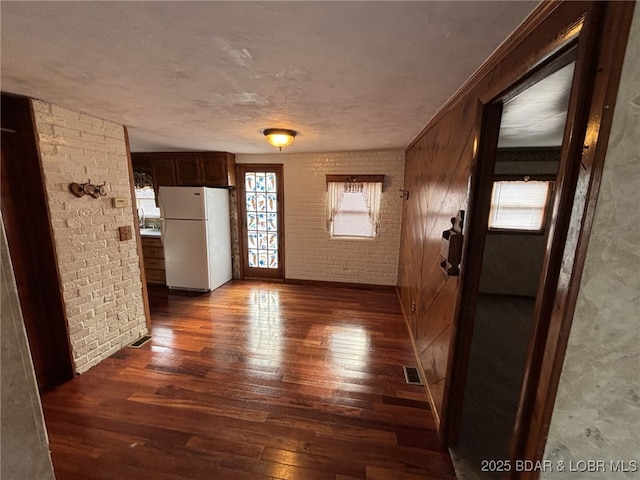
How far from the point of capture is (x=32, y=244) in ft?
6.38

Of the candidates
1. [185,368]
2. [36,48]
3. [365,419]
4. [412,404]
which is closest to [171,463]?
[185,368]

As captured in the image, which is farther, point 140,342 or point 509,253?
point 509,253

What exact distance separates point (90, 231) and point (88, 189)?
0.36 metres

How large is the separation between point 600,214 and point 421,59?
1.02 m

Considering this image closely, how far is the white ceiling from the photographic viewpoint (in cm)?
90

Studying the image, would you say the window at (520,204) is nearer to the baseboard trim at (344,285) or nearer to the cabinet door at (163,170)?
the baseboard trim at (344,285)

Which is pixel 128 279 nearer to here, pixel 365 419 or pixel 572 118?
pixel 365 419

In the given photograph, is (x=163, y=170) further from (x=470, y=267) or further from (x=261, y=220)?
(x=470, y=267)

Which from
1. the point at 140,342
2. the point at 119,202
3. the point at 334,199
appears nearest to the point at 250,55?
the point at 119,202

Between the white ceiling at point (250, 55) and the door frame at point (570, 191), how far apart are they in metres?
0.33

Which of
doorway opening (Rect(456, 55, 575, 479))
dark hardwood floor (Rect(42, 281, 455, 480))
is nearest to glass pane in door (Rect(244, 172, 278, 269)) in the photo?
dark hardwood floor (Rect(42, 281, 455, 480))

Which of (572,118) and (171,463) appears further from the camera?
(171,463)

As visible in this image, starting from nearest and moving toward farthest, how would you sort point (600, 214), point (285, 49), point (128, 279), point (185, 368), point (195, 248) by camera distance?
1. point (600, 214)
2. point (285, 49)
3. point (185, 368)
4. point (128, 279)
5. point (195, 248)

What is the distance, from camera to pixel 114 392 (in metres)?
1.98
